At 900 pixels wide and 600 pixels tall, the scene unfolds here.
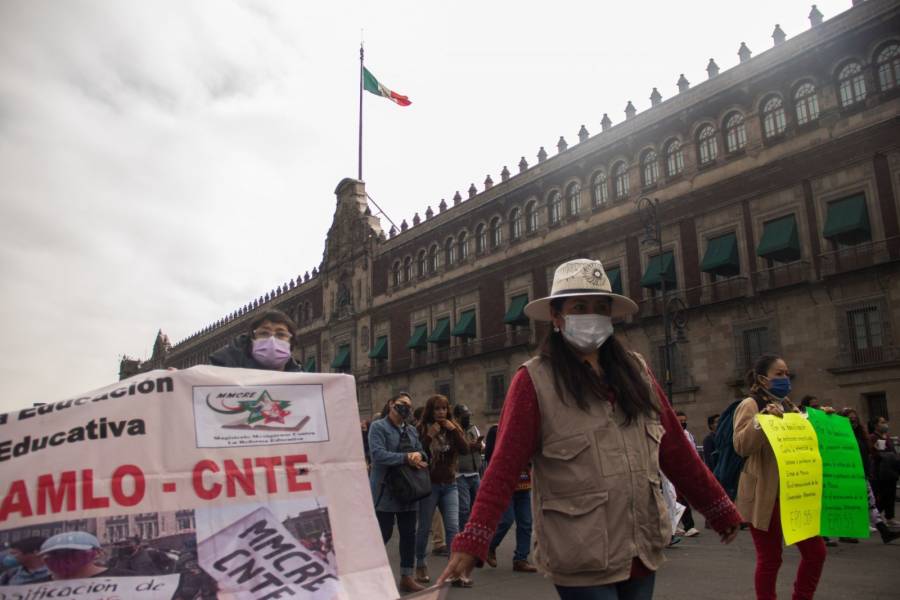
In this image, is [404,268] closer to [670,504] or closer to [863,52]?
[863,52]

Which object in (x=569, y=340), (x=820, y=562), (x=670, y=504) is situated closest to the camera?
(x=569, y=340)

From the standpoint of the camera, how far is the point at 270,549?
2.97m

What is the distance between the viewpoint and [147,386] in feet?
10.2

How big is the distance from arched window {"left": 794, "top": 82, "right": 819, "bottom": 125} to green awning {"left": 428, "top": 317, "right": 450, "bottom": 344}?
19590 mm

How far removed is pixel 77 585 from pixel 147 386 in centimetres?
82

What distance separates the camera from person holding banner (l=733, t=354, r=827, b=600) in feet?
14.7

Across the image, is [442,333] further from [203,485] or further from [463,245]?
[203,485]

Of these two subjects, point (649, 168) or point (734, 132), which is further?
point (649, 168)

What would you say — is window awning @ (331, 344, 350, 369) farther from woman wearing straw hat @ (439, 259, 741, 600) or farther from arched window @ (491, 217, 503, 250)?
woman wearing straw hat @ (439, 259, 741, 600)

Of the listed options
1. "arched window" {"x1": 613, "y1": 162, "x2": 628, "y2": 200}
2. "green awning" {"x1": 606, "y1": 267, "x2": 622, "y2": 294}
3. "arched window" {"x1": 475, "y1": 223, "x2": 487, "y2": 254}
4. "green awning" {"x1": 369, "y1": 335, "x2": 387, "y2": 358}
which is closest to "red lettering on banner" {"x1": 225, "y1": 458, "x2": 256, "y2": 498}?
"green awning" {"x1": 606, "y1": 267, "x2": 622, "y2": 294}

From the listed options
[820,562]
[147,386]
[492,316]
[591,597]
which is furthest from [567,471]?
[492,316]

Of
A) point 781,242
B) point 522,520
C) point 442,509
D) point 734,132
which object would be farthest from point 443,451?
point 734,132

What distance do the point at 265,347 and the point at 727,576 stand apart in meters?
5.43

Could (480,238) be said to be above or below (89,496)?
above
